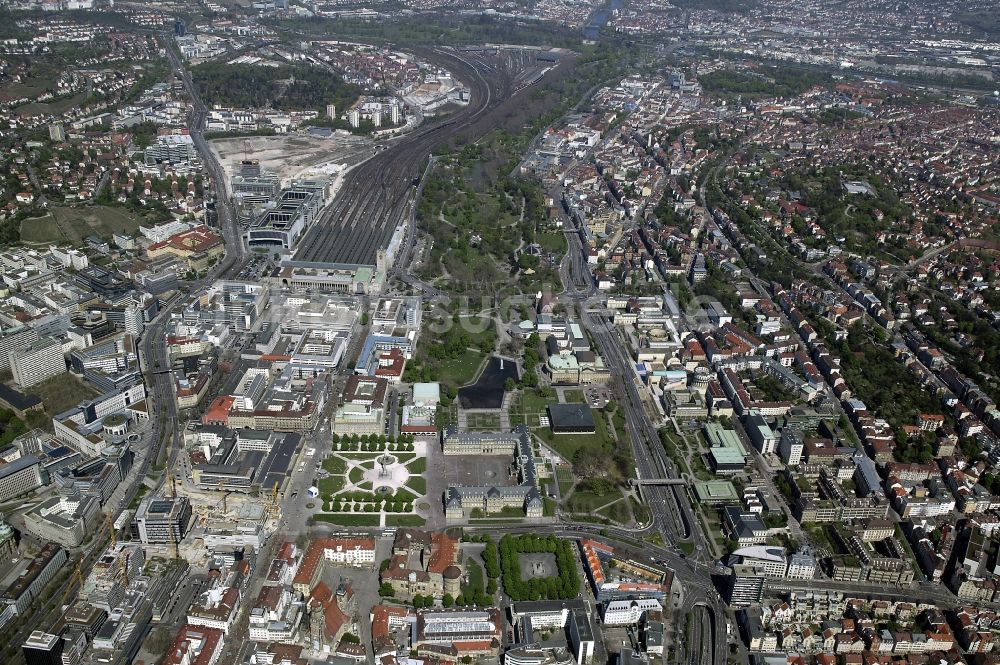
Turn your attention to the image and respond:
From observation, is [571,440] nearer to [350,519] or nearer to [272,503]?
[350,519]

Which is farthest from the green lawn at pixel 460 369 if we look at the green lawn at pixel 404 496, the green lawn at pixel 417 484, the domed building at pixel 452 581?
the domed building at pixel 452 581

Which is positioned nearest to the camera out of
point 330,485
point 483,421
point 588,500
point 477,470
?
point 588,500

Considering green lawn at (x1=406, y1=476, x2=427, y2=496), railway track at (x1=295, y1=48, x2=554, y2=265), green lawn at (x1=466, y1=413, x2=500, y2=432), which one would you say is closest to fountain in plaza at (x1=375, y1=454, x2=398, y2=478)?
green lawn at (x1=406, y1=476, x2=427, y2=496)

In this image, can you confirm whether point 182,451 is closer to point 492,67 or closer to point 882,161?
point 882,161

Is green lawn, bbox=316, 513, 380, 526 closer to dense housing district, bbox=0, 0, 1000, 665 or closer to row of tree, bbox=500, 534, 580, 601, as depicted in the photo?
dense housing district, bbox=0, 0, 1000, 665

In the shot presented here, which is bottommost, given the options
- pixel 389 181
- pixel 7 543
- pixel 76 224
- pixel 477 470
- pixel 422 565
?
pixel 477 470

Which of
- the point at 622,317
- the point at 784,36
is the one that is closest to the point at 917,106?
the point at 784,36

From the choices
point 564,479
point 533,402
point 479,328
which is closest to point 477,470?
point 564,479

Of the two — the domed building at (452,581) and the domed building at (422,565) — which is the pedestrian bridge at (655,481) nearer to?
the domed building at (422,565)
